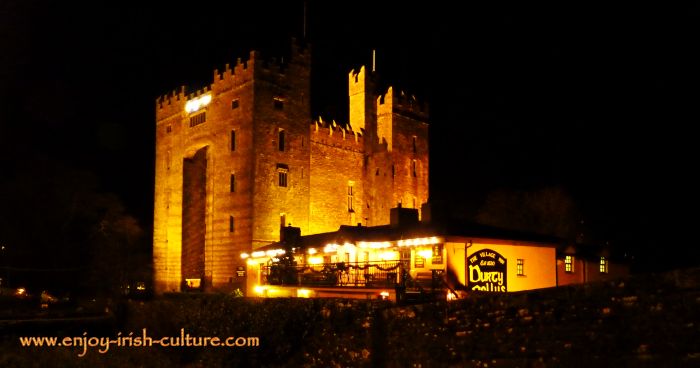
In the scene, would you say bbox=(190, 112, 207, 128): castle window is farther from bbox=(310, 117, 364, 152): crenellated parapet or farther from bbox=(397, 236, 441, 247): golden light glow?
bbox=(397, 236, 441, 247): golden light glow

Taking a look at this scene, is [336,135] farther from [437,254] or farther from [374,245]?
[437,254]

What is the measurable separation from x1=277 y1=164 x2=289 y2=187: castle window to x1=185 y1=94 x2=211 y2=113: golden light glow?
301 inches

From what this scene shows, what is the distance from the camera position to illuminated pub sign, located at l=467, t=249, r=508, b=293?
2494 cm

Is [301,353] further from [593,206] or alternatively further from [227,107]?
[593,206]

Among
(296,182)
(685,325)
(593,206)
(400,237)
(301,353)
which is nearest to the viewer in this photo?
(685,325)

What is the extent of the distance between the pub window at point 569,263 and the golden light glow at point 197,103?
27.3 m

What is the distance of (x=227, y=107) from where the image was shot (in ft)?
147

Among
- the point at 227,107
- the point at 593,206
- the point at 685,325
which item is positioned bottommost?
the point at 685,325

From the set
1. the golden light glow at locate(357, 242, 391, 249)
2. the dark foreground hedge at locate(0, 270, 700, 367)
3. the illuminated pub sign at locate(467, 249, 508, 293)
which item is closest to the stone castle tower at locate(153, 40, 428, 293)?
the golden light glow at locate(357, 242, 391, 249)

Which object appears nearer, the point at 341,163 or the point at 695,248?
the point at 695,248

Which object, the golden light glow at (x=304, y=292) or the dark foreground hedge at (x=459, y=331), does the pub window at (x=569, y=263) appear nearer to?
the golden light glow at (x=304, y=292)

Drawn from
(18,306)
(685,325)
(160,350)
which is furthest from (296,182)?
(685,325)

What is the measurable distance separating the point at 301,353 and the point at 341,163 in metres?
32.9

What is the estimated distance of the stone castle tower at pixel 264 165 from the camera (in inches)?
1674
